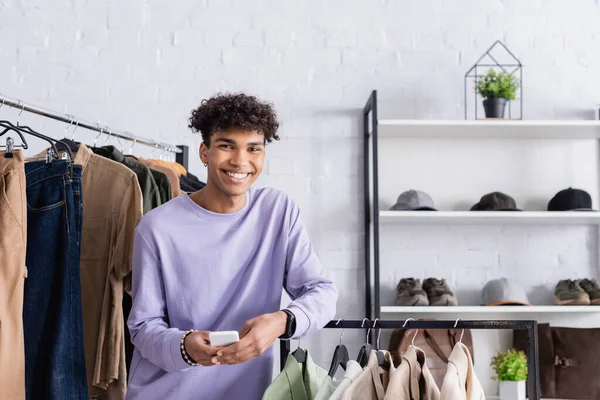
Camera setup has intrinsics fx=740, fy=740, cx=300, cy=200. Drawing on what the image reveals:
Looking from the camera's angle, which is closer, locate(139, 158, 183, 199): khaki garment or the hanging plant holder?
locate(139, 158, 183, 199): khaki garment

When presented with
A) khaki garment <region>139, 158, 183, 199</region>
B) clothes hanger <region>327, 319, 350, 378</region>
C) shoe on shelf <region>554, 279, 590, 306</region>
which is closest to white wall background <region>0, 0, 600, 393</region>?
shoe on shelf <region>554, 279, 590, 306</region>

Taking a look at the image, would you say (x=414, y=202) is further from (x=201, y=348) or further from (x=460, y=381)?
(x=201, y=348)

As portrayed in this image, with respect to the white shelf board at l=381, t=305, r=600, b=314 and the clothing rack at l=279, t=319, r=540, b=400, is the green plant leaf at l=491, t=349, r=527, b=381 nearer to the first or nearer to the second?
the white shelf board at l=381, t=305, r=600, b=314

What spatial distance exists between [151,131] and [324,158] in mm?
780

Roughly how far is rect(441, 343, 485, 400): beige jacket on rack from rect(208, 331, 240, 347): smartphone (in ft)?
1.36

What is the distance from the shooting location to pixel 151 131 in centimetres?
329

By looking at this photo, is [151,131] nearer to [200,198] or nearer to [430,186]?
[430,186]

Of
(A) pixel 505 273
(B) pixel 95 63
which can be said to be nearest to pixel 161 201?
(B) pixel 95 63

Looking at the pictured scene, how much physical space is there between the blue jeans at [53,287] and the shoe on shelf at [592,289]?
2.09 m

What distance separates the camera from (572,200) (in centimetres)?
301

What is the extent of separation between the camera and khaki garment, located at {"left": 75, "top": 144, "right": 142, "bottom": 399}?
1969mm

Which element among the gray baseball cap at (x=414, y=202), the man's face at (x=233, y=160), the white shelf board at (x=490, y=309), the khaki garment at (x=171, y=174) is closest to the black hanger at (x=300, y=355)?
the man's face at (x=233, y=160)

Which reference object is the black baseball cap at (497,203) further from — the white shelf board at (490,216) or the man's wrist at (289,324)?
the man's wrist at (289,324)

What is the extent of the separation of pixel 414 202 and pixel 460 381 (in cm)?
157
